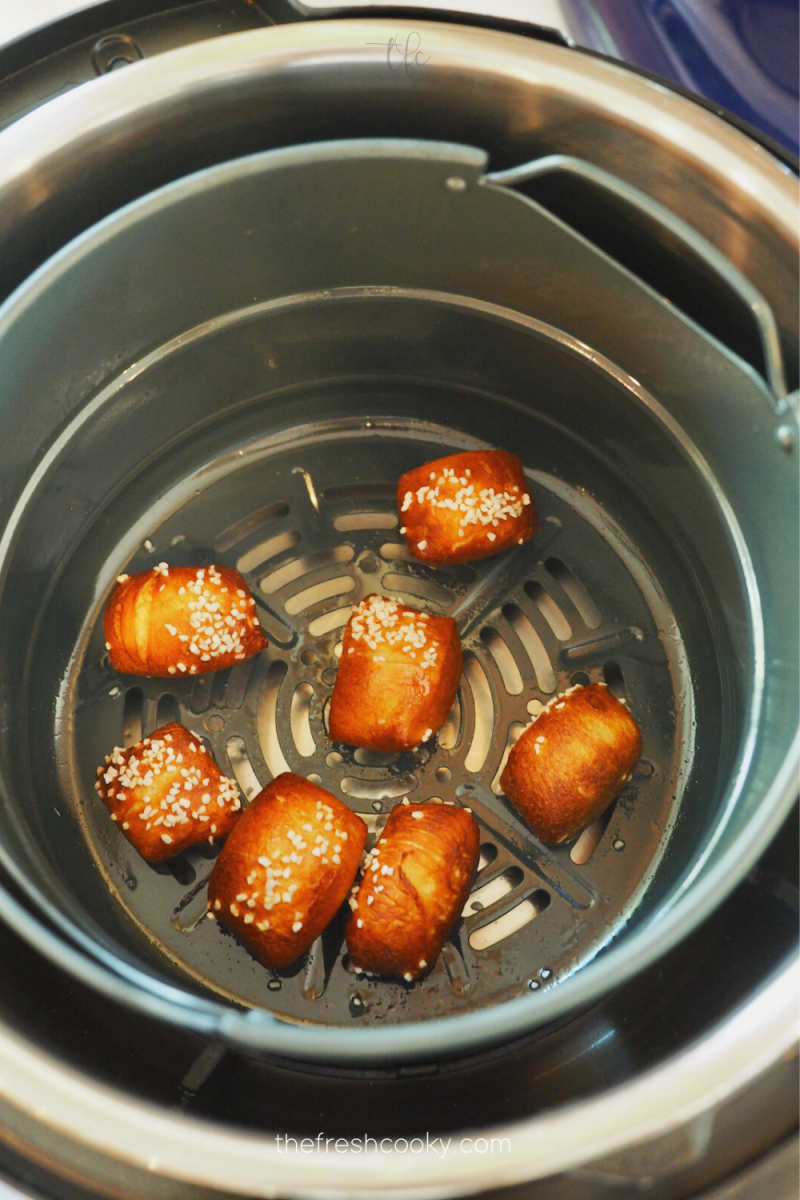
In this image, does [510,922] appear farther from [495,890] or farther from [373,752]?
[373,752]

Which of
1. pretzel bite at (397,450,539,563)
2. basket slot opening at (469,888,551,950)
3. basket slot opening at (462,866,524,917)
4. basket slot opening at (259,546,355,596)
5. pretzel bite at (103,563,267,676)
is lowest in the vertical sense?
basket slot opening at (469,888,551,950)

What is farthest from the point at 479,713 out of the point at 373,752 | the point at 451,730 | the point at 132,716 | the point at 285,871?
the point at 132,716

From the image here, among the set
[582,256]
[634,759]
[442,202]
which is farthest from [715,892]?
[442,202]

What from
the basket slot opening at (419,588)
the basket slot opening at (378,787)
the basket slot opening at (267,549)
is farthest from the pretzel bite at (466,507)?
the basket slot opening at (378,787)

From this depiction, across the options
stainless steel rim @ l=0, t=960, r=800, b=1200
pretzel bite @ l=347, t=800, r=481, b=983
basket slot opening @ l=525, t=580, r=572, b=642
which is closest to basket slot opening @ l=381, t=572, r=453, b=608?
basket slot opening @ l=525, t=580, r=572, b=642

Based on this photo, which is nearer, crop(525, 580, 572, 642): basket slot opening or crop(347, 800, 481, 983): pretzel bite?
crop(347, 800, 481, 983): pretzel bite

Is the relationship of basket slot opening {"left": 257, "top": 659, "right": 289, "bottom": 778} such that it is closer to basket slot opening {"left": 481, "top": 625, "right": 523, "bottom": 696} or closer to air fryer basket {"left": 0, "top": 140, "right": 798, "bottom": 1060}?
air fryer basket {"left": 0, "top": 140, "right": 798, "bottom": 1060}

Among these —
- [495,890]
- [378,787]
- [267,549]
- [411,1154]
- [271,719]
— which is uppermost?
[267,549]

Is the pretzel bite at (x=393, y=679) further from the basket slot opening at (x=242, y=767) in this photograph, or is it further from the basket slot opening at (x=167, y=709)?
the basket slot opening at (x=167, y=709)
